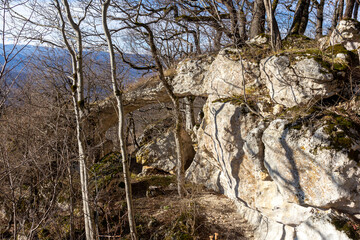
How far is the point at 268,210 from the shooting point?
14.1 ft

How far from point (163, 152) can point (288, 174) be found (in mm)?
6143

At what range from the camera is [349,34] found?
4.70 m

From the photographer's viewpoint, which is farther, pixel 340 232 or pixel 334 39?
pixel 334 39

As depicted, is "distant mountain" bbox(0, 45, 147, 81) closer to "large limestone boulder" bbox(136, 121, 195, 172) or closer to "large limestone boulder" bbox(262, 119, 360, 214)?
"large limestone boulder" bbox(136, 121, 195, 172)

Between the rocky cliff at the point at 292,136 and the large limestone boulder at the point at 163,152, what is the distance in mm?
2242

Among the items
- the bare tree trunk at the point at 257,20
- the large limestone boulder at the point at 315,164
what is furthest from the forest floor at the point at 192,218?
the bare tree trunk at the point at 257,20

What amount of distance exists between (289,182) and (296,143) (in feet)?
2.10

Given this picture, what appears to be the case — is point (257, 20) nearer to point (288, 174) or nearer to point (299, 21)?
point (299, 21)

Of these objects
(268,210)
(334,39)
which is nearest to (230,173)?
(268,210)

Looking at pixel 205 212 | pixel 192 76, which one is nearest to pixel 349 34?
pixel 192 76

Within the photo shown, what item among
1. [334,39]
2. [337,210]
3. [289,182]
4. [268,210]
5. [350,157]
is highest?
[334,39]

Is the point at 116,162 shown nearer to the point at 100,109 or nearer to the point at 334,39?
the point at 100,109

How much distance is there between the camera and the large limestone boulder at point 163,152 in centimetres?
884

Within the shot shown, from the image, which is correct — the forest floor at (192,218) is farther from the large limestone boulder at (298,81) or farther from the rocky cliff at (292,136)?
the large limestone boulder at (298,81)
